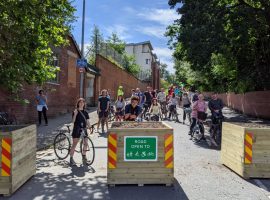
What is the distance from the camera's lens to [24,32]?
11227mm

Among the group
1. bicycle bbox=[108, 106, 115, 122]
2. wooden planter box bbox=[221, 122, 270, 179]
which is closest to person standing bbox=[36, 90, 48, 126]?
bicycle bbox=[108, 106, 115, 122]

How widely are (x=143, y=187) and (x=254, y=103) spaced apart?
920 inches

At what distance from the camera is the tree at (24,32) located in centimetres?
1077

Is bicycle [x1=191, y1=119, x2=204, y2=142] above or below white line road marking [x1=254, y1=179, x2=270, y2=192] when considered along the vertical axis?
above

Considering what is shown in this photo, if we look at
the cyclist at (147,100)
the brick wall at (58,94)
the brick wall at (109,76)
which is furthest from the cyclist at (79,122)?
the brick wall at (109,76)

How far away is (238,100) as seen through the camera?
36219 mm

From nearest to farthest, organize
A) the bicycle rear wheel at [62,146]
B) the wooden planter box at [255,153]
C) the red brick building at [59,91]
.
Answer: the wooden planter box at [255,153] < the bicycle rear wheel at [62,146] < the red brick building at [59,91]

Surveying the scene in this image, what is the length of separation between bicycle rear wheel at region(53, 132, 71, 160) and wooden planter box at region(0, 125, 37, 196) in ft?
8.36

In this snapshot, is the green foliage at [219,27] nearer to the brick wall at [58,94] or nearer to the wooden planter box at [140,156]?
the brick wall at [58,94]

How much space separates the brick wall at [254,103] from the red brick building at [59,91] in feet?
40.5

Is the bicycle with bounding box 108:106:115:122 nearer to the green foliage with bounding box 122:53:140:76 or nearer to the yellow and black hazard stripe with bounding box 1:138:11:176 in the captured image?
the yellow and black hazard stripe with bounding box 1:138:11:176

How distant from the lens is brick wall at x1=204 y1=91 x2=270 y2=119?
2725cm

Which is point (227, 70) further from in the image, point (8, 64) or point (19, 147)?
point (19, 147)

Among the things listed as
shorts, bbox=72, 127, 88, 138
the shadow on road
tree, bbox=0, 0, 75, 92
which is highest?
tree, bbox=0, 0, 75, 92
